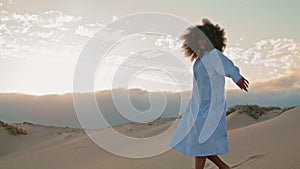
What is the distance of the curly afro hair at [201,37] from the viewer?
4.11m

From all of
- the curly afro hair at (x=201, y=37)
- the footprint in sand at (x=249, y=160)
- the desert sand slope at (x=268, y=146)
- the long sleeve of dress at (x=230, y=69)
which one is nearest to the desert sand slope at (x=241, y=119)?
the desert sand slope at (x=268, y=146)

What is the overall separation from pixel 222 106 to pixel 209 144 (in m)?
0.44

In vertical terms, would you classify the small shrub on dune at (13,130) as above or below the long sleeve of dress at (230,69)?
above

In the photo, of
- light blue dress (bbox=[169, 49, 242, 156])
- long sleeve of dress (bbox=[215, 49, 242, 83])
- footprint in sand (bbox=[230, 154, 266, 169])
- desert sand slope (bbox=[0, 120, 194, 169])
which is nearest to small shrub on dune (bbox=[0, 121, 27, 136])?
desert sand slope (bbox=[0, 120, 194, 169])

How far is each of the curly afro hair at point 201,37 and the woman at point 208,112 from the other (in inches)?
0.5

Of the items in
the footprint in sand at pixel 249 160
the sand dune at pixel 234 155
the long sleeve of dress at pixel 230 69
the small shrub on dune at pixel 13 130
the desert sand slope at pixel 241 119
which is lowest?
the footprint in sand at pixel 249 160

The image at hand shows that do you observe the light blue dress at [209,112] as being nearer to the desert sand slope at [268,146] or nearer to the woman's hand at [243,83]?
the woman's hand at [243,83]

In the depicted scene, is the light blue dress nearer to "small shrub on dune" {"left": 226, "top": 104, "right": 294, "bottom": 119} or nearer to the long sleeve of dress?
the long sleeve of dress

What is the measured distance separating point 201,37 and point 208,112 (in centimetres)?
89

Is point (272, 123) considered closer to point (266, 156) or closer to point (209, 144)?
point (266, 156)

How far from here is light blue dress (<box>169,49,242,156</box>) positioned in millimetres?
3867

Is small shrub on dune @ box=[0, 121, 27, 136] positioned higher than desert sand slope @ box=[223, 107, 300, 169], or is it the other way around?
small shrub on dune @ box=[0, 121, 27, 136]

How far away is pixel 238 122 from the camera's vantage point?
34.2 ft

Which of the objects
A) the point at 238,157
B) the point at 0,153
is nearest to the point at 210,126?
the point at 238,157
